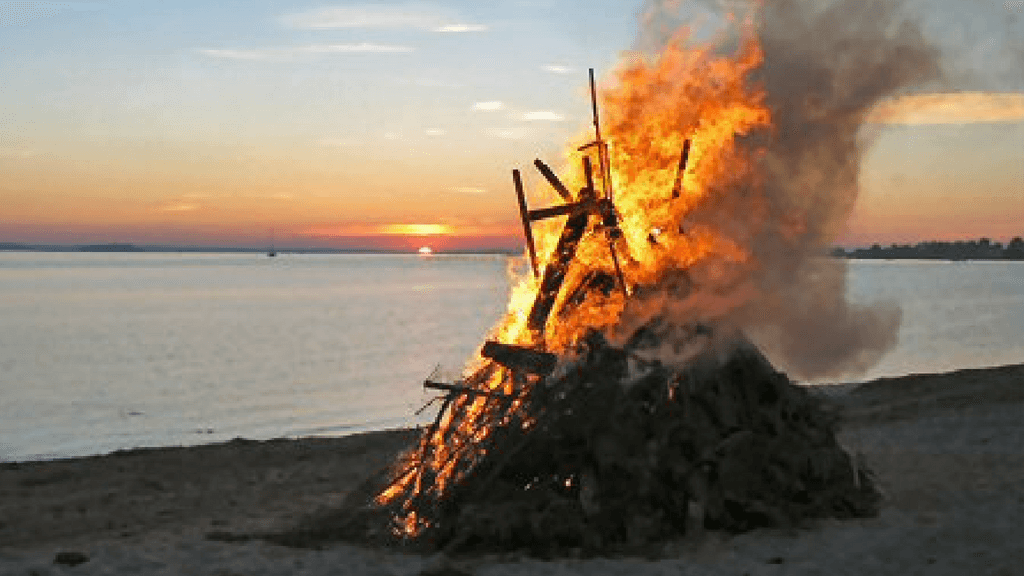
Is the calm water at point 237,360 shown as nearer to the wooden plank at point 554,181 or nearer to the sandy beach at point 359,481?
the sandy beach at point 359,481

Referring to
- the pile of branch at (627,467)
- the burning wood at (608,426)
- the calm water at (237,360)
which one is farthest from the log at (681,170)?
the calm water at (237,360)

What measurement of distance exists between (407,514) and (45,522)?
610 centimetres

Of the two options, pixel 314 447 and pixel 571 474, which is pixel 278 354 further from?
pixel 571 474

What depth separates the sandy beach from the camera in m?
12.1

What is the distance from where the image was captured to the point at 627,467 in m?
12.8

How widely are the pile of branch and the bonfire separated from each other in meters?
0.02

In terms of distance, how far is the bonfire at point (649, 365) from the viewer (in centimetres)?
1300

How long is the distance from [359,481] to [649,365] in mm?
7568

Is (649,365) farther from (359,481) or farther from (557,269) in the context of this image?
(359,481)

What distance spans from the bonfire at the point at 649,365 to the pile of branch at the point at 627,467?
2 centimetres

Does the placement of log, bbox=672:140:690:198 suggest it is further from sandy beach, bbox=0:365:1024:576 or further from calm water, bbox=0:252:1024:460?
calm water, bbox=0:252:1024:460

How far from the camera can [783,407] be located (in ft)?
47.0

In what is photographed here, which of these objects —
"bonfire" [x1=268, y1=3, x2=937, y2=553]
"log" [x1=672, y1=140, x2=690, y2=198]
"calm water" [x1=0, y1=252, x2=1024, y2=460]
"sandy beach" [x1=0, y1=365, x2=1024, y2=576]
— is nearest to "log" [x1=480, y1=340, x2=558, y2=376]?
"bonfire" [x1=268, y1=3, x2=937, y2=553]

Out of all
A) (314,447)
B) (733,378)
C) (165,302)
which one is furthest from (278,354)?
(165,302)
